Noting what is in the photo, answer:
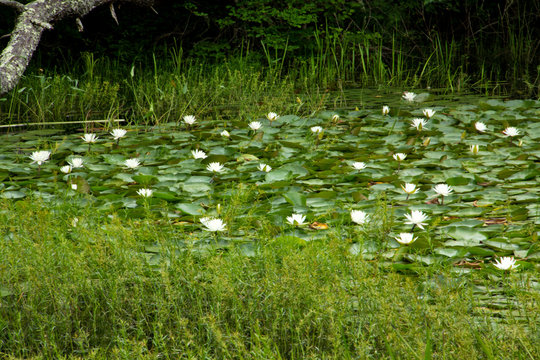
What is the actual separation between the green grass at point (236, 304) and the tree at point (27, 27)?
10.2ft

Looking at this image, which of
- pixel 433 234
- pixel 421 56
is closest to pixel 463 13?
pixel 421 56

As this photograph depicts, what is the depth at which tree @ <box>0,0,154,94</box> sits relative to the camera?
15.3 feet

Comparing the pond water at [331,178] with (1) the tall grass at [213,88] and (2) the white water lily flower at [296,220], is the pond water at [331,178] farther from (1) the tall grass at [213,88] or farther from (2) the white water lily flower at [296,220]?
(1) the tall grass at [213,88]

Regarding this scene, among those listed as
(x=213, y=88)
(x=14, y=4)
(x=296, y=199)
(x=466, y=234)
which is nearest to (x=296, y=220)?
(x=296, y=199)

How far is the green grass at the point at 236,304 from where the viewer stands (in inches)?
60.4

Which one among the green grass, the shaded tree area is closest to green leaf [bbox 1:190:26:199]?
the green grass

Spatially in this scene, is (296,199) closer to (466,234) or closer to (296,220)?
(296,220)

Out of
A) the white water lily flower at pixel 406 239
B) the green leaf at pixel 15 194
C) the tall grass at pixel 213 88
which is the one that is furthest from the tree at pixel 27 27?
the white water lily flower at pixel 406 239

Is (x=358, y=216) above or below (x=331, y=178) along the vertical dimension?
above

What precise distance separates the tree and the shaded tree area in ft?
4.26

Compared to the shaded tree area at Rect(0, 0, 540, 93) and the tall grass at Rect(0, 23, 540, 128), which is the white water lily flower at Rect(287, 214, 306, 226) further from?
the shaded tree area at Rect(0, 0, 540, 93)

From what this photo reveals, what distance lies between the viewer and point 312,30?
7207 mm

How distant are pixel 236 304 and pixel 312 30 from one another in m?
5.98

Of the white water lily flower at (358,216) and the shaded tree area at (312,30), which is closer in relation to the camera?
the white water lily flower at (358,216)
